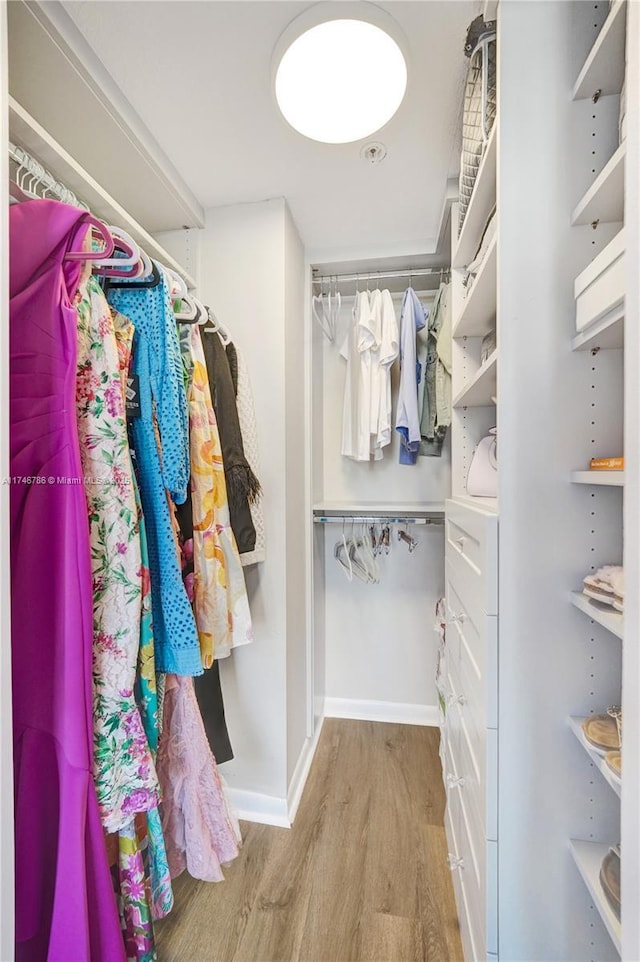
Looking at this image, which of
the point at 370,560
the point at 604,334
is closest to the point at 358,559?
the point at 370,560

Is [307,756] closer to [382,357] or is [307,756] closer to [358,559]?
[358,559]

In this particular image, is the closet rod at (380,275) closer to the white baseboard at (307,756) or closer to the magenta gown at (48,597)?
the magenta gown at (48,597)

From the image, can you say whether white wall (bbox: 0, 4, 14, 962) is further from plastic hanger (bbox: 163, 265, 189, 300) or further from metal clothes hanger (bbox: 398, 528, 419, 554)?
metal clothes hanger (bbox: 398, 528, 419, 554)

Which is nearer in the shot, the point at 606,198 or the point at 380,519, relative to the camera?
the point at 606,198

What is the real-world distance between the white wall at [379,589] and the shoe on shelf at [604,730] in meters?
1.38

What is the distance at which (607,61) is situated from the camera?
2.13 feet

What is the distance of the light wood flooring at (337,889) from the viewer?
3.48ft

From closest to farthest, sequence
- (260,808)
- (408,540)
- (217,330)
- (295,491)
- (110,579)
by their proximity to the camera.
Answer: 1. (110,579)
2. (217,330)
3. (260,808)
4. (295,491)
5. (408,540)

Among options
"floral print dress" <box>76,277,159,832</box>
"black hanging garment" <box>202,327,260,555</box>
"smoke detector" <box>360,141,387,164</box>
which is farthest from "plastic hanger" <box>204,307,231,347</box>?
→ "smoke detector" <box>360,141,387,164</box>

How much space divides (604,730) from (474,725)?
0.88 feet

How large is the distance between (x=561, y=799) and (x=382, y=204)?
1792mm

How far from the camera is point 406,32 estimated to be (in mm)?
896

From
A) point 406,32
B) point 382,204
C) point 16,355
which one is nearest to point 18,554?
point 16,355

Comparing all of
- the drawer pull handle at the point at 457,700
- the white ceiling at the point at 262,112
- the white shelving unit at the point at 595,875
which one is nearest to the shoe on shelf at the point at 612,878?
the white shelving unit at the point at 595,875
